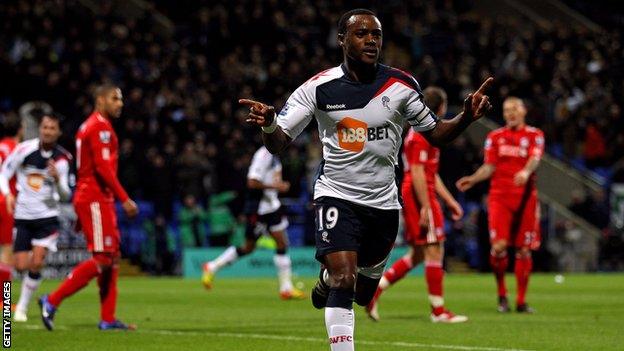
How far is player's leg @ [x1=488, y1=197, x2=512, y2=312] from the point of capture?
15.9 m

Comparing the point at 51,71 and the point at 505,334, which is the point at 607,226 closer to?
the point at 51,71

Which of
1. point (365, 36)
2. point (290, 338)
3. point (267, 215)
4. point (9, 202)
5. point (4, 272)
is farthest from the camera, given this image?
point (267, 215)

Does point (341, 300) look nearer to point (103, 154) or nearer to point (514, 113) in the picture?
point (103, 154)

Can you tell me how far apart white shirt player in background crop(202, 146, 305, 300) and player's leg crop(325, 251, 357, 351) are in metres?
10.4

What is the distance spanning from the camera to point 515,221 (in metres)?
16.0

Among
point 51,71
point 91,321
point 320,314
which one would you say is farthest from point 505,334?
point 51,71

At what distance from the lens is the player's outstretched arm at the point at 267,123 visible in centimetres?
791

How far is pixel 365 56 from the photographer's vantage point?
8406mm

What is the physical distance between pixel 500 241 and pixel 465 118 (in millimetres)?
7904

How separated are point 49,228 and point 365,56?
7789mm

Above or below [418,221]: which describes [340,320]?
below

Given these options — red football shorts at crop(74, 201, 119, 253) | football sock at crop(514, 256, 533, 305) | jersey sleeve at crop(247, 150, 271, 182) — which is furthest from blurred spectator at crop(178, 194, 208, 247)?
red football shorts at crop(74, 201, 119, 253)

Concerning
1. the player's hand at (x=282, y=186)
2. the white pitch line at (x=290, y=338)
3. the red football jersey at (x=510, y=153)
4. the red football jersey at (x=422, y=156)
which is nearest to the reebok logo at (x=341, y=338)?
the white pitch line at (x=290, y=338)

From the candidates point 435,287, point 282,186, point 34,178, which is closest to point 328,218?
point 435,287
